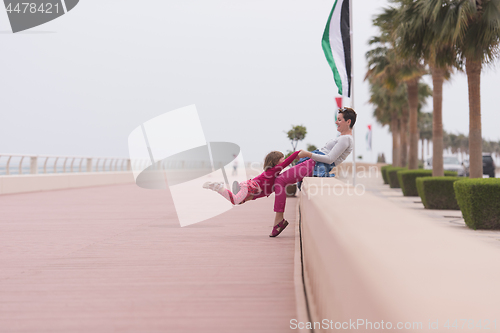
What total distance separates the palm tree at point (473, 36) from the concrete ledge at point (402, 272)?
11601 millimetres

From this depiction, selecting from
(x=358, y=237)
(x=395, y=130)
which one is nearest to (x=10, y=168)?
(x=358, y=237)

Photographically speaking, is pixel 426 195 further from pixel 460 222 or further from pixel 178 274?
pixel 178 274

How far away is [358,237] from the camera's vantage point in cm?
220

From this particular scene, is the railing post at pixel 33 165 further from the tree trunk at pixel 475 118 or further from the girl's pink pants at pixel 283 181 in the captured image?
the girl's pink pants at pixel 283 181

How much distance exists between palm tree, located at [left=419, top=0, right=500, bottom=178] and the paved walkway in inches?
288

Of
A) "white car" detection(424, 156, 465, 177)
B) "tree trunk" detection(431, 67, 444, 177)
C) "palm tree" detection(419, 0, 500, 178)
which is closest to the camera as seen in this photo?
"palm tree" detection(419, 0, 500, 178)

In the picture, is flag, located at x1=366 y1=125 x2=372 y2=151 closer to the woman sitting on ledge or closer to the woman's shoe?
the woman sitting on ledge

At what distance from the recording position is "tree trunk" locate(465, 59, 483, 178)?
1348cm

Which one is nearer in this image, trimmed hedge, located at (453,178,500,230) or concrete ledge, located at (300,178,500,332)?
concrete ledge, located at (300,178,500,332)

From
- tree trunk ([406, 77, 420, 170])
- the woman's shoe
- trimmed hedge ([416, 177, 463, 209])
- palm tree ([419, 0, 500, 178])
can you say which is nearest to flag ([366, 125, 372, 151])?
tree trunk ([406, 77, 420, 170])

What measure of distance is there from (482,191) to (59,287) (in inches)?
307

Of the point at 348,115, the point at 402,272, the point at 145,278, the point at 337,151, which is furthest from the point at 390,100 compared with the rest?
the point at 402,272

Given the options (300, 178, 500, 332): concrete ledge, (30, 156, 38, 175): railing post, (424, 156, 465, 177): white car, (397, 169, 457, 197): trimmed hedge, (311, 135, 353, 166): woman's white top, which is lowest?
(424, 156, 465, 177): white car

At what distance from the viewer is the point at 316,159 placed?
7023mm
